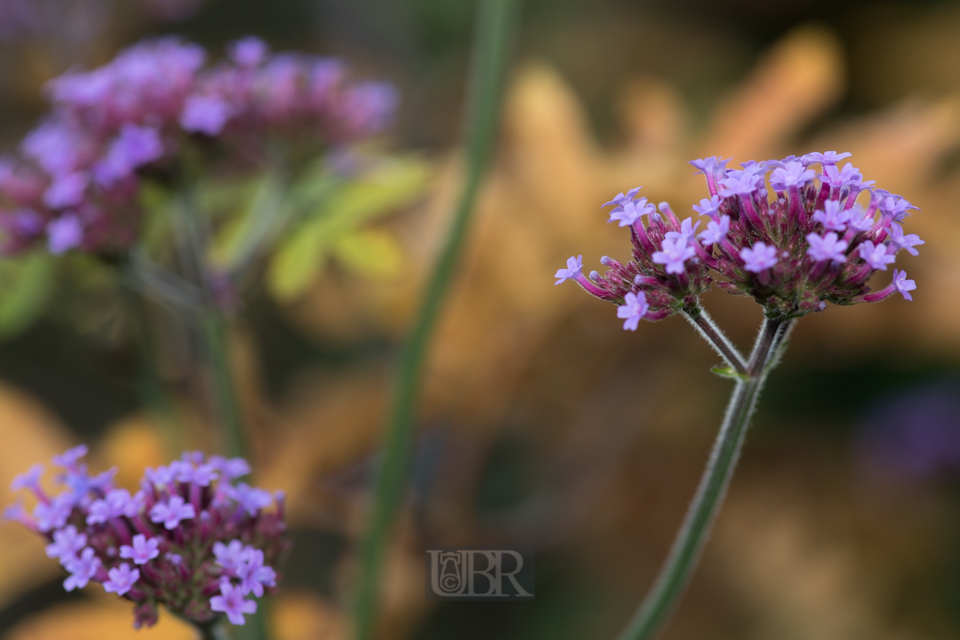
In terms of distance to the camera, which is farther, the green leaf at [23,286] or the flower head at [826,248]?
the green leaf at [23,286]

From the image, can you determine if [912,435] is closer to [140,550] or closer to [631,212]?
[631,212]

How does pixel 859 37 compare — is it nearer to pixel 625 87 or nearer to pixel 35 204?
pixel 625 87

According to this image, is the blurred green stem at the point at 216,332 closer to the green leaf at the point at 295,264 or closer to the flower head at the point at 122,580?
the green leaf at the point at 295,264

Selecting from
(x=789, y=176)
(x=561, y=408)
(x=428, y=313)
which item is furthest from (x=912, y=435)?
(x=789, y=176)

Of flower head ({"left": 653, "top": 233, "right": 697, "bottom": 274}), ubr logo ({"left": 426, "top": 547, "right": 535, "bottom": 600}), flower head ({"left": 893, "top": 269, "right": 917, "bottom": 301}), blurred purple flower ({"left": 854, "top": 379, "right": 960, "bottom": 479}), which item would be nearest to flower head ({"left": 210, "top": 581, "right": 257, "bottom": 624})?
ubr logo ({"left": 426, "top": 547, "right": 535, "bottom": 600})

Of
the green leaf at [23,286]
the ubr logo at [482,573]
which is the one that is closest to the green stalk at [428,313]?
the ubr logo at [482,573]

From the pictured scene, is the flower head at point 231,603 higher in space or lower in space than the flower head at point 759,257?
lower
